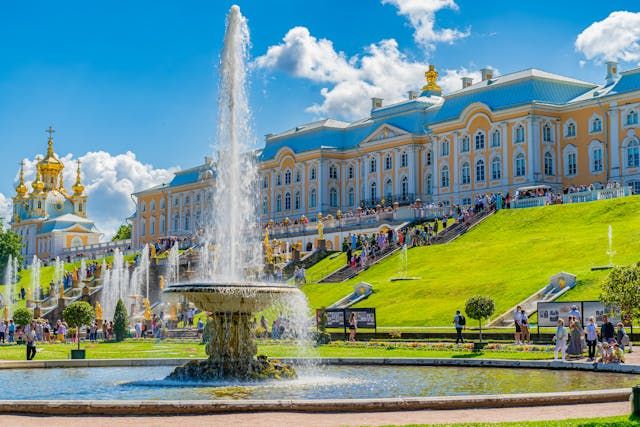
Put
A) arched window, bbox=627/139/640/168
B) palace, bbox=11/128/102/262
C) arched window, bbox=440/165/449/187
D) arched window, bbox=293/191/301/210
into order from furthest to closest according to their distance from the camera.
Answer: palace, bbox=11/128/102/262 → arched window, bbox=293/191/301/210 → arched window, bbox=440/165/449/187 → arched window, bbox=627/139/640/168

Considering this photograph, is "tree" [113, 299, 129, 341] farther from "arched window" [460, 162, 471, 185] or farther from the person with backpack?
"arched window" [460, 162, 471, 185]

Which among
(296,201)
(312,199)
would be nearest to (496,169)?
(312,199)

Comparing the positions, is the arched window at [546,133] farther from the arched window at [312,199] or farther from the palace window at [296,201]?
the palace window at [296,201]

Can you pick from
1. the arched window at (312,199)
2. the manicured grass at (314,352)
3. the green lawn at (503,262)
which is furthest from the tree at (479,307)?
the arched window at (312,199)

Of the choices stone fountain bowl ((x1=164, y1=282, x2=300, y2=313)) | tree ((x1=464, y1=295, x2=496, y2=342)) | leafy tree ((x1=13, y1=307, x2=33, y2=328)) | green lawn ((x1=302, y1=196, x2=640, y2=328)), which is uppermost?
green lawn ((x1=302, y1=196, x2=640, y2=328))

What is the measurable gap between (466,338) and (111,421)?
18032 millimetres

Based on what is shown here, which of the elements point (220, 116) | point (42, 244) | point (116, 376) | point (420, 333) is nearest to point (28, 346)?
point (116, 376)

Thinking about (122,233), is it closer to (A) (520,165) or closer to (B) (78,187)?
(B) (78,187)

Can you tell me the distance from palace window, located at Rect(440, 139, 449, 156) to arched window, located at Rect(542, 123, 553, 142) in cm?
826

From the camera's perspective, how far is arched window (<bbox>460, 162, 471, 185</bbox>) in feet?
238

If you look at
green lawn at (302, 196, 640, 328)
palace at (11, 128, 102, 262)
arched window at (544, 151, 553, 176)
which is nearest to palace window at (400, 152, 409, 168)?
arched window at (544, 151, 553, 176)

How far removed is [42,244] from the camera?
408ft

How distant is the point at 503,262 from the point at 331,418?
29.2 meters

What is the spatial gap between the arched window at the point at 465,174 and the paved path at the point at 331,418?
193 ft
